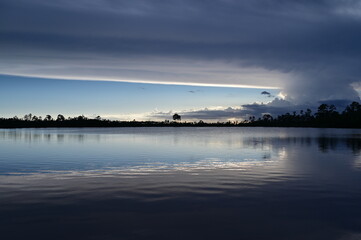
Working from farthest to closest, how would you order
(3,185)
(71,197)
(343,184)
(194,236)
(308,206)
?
(343,184) → (3,185) → (71,197) → (308,206) → (194,236)

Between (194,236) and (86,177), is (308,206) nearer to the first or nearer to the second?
(194,236)

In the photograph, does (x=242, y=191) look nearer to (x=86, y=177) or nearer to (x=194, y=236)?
(x=194, y=236)

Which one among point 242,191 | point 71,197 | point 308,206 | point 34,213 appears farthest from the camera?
point 242,191

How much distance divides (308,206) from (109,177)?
1470cm

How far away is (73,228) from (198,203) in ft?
21.4

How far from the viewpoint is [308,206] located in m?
15.6

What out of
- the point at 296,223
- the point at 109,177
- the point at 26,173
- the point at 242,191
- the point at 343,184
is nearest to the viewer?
the point at 296,223

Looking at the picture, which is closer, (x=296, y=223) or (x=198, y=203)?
(x=296, y=223)

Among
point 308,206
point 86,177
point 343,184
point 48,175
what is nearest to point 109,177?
point 86,177

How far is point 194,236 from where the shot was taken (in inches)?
448

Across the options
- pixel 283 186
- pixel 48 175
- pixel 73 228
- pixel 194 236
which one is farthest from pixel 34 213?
pixel 283 186

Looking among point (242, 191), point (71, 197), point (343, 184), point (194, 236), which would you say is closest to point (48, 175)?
point (71, 197)

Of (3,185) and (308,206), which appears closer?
(308,206)

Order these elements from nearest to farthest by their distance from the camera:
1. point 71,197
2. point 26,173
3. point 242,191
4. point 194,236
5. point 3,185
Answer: point 194,236
point 71,197
point 242,191
point 3,185
point 26,173
